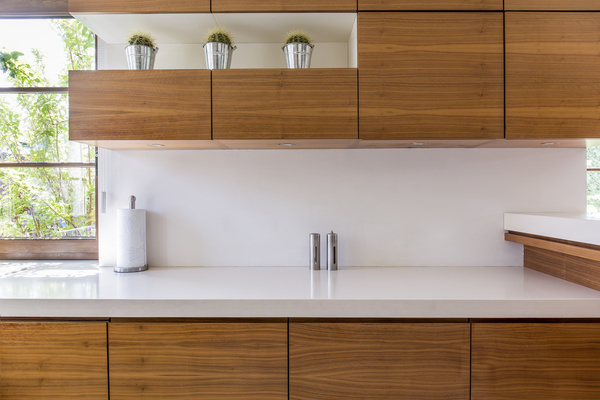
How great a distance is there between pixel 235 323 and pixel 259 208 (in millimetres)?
762

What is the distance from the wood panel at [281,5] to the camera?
164cm

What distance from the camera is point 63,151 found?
2.15 metres

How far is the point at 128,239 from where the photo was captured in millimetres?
1855

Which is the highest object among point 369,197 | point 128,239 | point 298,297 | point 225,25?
point 225,25

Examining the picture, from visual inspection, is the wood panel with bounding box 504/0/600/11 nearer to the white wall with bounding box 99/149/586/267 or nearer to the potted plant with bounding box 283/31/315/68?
the white wall with bounding box 99/149/586/267

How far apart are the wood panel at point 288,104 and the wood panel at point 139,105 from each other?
0.28 feet

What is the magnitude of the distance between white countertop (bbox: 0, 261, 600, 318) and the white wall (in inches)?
11.9

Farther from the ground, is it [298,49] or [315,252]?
[298,49]

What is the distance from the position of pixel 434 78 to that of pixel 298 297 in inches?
42.4

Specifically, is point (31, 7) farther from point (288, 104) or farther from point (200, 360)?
point (200, 360)

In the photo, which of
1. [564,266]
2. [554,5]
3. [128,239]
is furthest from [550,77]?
[128,239]

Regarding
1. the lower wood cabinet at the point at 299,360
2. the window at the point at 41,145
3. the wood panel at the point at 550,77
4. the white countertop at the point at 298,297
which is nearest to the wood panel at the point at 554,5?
the wood panel at the point at 550,77

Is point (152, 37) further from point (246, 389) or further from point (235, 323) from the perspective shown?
point (246, 389)

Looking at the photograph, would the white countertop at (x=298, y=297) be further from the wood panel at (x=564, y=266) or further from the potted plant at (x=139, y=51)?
the potted plant at (x=139, y=51)
